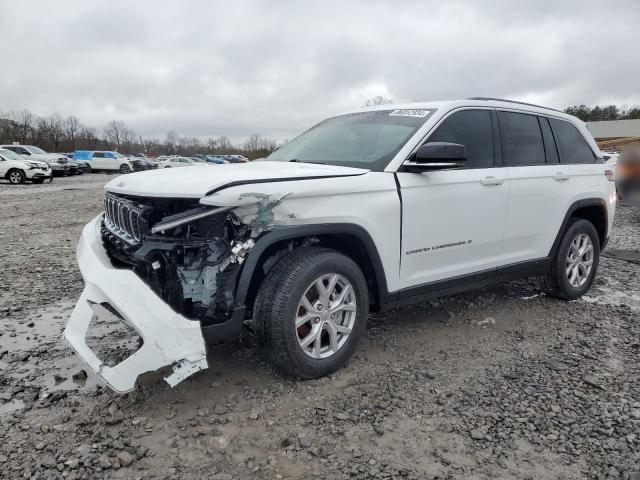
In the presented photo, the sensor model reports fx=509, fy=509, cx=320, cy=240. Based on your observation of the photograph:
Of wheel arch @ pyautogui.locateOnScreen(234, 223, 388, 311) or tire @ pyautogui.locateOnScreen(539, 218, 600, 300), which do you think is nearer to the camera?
wheel arch @ pyautogui.locateOnScreen(234, 223, 388, 311)

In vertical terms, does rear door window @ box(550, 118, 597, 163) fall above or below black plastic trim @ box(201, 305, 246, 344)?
above

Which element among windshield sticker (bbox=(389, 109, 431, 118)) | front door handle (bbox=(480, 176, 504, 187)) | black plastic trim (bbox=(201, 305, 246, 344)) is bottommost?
black plastic trim (bbox=(201, 305, 246, 344))

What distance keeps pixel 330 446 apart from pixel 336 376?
2.45 feet

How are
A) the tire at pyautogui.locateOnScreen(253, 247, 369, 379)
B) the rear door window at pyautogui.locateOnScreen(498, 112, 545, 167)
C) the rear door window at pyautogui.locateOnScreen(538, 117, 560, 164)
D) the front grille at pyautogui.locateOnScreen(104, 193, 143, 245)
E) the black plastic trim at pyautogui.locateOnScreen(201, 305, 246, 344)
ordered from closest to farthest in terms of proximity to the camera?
1. the black plastic trim at pyautogui.locateOnScreen(201, 305, 246, 344)
2. the tire at pyautogui.locateOnScreen(253, 247, 369, 379)
3. the front grille at pyautogui.locateOnScreen(104, 193, 143, 245)
4. the rear door window at pyautogui.locateOnScreen(498, 112, 545, 167)
5. the rear door window at pyautogui.locateOnScreen(538, 117, 560, 164)

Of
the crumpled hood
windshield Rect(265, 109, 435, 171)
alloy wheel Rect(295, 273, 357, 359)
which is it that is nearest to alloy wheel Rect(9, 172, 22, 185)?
windshield Rect(265, 109, 435, 171)

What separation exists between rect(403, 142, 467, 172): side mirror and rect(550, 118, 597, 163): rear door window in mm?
1903

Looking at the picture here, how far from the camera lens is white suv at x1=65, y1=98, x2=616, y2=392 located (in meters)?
2.79

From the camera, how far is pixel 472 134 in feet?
13.4

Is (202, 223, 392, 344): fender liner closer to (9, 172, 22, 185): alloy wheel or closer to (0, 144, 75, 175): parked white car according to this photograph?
(9, 172, 22, 185): alloy wheel

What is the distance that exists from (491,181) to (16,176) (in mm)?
22744

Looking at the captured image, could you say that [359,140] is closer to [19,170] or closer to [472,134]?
[472,134]

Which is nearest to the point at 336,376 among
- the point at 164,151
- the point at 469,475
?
the point at 469,475

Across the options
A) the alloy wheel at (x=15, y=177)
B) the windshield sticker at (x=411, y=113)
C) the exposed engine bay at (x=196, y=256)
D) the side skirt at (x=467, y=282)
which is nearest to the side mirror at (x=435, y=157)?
the windshield sticker at (x=411, y=113)

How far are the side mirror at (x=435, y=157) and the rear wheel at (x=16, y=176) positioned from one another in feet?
73.4
